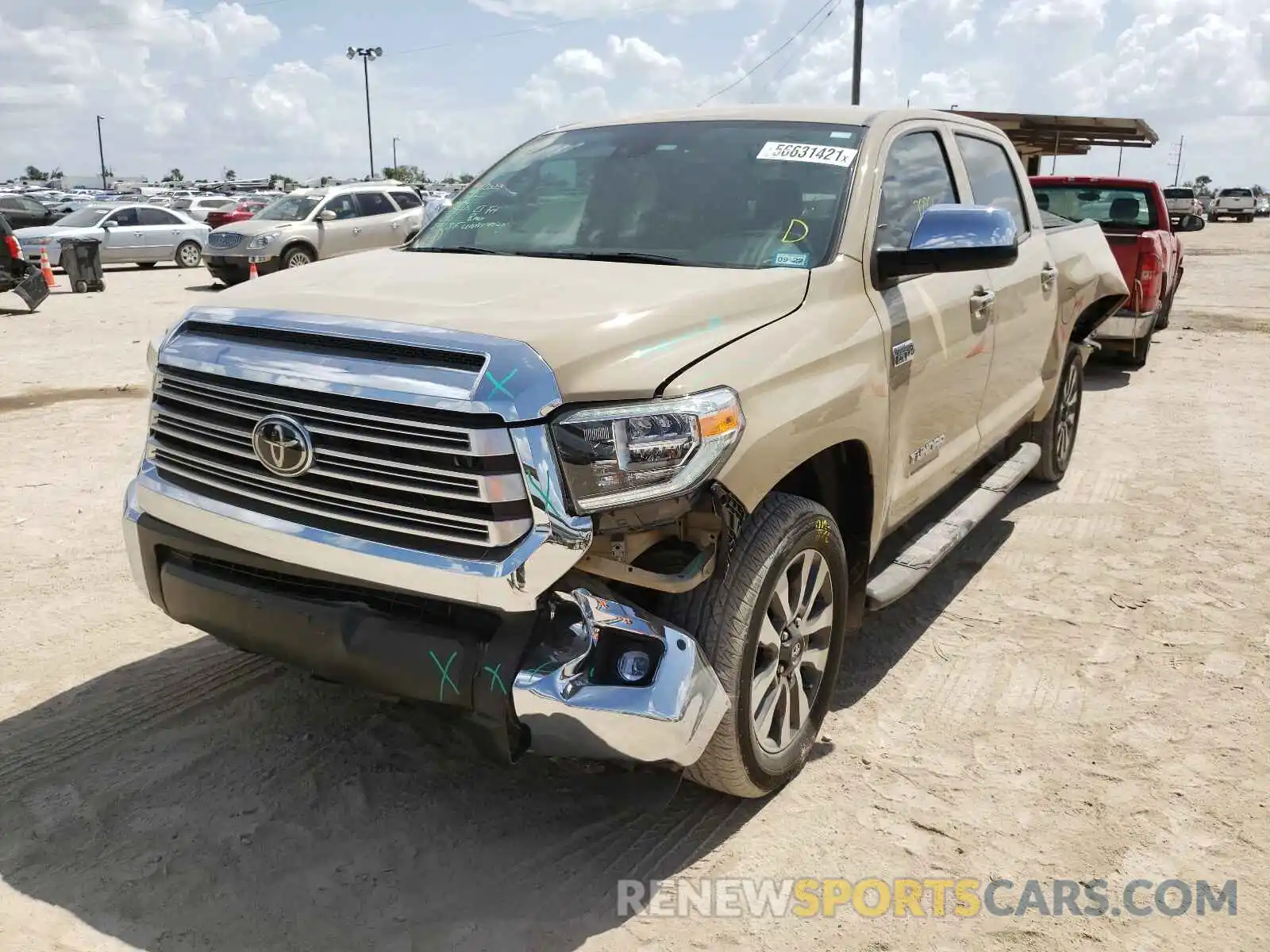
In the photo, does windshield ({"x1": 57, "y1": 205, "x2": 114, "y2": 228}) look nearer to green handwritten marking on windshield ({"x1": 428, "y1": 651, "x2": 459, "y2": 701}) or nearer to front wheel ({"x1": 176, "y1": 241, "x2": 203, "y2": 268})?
front wheel ({"x1": 176, "y1": 241, "x2": 203, "y2": 268})

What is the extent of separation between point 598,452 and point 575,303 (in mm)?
538

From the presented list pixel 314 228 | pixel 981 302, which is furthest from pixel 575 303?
pixel 314 228

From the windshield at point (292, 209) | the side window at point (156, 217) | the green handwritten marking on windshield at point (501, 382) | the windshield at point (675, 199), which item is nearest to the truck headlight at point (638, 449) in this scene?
the green handwritten marking on windshield at point (501, 382)

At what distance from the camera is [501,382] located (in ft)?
7.88

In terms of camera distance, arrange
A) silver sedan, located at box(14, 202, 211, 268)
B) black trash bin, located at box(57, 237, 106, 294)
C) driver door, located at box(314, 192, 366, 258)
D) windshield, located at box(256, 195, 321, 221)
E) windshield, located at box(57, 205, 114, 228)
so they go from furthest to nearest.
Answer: windshield, located at box(57, 205, 114, 228), silver sedan, located at box(14, 202, 211, 268), windshield, located at box(256, 195, 321, 221), driver door, located at box(314, 192, 366, 258), black trash bin, located at box(57, 237, 106, 294)

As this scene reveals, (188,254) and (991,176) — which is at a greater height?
(991,176)

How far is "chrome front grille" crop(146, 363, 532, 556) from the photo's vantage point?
95.4 inches

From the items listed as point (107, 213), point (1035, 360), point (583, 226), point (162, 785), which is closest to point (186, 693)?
point (162, 785)

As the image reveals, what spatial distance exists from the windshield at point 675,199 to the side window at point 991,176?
1.11m

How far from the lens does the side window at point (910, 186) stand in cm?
376

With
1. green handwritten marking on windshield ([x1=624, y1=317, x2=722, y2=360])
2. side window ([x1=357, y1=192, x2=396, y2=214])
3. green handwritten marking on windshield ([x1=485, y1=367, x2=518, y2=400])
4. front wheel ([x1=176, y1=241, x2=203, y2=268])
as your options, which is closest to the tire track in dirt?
green handwritten marking on windshield ([x1=485, y1=367, x2=518, y2=400])

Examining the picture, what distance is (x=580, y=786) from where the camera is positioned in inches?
128

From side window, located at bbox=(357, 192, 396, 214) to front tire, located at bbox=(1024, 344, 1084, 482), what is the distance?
15.9 metres

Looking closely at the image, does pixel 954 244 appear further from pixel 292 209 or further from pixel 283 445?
→ pixel 292 209
